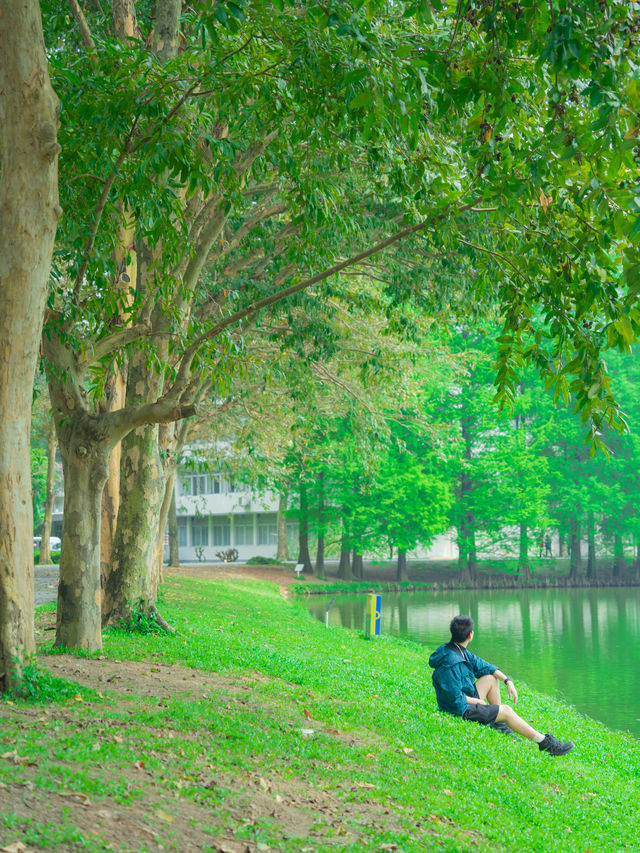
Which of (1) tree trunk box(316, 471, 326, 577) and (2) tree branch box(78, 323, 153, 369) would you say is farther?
(1) tree trunk box(316, 471, 326, 577)

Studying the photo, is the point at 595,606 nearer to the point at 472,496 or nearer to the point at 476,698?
the point at 472,496

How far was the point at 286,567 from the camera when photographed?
4575 centimetres

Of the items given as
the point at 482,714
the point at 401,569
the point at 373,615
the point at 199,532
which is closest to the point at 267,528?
the point at 199,532

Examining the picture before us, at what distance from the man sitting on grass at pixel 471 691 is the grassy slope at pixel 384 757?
0.51 feet

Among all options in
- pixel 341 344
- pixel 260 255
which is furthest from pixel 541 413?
pixel 260 255

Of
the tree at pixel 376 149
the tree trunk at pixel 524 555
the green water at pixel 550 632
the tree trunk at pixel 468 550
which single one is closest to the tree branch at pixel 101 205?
the tree at pixel 376 149

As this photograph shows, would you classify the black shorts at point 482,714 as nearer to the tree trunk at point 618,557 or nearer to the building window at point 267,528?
the tree trunk at point 618,557

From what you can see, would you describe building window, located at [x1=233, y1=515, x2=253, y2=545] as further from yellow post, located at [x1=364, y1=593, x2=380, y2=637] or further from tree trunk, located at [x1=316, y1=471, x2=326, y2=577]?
yellow post, located at [x1=364, y1=593, x2=380, y2=637]

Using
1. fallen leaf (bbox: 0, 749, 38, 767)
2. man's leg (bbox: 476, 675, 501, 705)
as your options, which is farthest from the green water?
fallen leaf (bbox: 0, 749, 38, 767)

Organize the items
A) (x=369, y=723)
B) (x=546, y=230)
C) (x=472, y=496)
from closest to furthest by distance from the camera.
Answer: (x=546, y=230), (x=369, y=723), (x=472, y=496)

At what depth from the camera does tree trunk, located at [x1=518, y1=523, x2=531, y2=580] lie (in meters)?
44.3

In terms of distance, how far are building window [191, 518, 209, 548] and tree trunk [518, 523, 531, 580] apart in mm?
28706

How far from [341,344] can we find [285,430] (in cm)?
729

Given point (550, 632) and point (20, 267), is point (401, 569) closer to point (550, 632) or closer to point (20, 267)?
point (550, 632)
